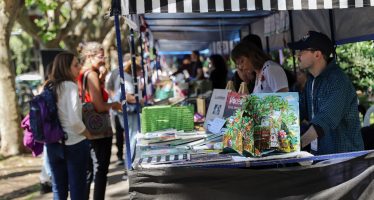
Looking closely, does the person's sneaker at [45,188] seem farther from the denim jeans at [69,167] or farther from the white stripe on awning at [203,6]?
the white stripe on awning at [203,6]

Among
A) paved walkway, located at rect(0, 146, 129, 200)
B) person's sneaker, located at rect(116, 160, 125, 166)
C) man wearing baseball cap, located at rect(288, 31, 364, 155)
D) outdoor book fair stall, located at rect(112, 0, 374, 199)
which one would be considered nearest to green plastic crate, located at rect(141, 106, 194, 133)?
outdoor book fair stall, located at rect(112, 0, 374, 199)

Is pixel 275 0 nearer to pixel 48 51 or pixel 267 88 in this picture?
pixel 267 88

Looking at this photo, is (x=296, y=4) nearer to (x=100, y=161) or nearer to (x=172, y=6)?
(x=172, y=6)

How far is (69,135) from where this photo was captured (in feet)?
15.1

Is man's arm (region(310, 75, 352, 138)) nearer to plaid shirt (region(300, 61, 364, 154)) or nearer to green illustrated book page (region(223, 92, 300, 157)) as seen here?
plaid shirt (region(300, 61, 364, 154))

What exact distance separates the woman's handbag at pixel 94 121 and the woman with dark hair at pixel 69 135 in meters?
0.34

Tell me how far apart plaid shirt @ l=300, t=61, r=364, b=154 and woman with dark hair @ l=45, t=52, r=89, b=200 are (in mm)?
2119

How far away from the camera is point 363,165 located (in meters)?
3.27

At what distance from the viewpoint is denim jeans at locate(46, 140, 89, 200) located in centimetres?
462

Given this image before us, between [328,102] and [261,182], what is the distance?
717 mm

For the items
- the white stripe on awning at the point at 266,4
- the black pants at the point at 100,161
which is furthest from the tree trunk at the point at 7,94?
the white stripe on awning at the point at 266,4

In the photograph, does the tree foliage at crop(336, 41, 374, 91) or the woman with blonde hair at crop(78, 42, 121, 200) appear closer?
the woman with blonde hair at crop(78, 42, 121, 200)

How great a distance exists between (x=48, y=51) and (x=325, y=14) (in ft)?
17.5

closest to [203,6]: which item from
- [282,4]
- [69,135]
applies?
[282,4]
